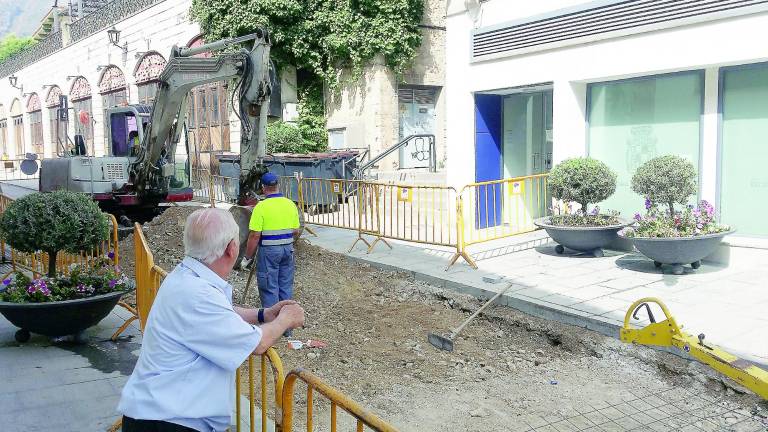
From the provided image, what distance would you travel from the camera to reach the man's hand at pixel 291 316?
9.77ft

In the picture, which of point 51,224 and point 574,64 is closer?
point 51,224

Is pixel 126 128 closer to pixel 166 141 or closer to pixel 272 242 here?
pixel 166 141

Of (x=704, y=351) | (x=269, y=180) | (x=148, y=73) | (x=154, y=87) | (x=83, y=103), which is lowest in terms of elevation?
(x=704, y=351)

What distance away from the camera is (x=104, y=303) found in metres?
6.14

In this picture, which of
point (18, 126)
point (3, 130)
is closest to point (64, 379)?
point (18, 126)

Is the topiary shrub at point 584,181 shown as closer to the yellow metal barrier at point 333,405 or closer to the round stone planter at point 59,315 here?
the round stone planter at point 59,315

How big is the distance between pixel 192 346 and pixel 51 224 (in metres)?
4.58

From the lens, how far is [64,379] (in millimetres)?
5340

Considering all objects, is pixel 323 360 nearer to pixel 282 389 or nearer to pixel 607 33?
pixel 282 389

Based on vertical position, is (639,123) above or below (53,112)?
below

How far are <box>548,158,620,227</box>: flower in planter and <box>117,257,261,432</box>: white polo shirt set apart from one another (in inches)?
332

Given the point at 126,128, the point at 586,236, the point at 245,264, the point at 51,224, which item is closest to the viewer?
the point at 51,224

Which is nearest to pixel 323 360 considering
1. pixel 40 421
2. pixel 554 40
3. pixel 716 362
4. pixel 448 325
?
pixel 448 325

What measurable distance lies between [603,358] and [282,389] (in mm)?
4386
